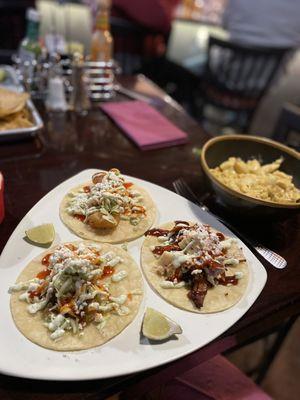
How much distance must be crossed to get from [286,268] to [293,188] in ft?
1.27

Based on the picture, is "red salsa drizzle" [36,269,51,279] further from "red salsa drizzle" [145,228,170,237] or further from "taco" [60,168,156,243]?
"red salsa drizzle" [145,228,170,237]

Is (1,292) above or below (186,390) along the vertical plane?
above

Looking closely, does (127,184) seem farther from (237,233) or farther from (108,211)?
(237,233)

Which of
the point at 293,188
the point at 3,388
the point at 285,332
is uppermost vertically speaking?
the point at 293,188

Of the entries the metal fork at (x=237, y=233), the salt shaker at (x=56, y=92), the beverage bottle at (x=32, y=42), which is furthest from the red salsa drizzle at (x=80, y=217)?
the beverage bottle at (x=32, y=42)

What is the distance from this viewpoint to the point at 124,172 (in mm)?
1658

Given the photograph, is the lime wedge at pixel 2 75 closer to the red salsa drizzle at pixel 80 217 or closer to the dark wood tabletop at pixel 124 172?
the dark wood tabletop at pixel 124 172

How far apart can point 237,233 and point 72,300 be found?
65cm

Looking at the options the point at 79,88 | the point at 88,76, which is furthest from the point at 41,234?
the point at 88,76

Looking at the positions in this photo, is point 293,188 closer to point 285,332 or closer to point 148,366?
point 285,332

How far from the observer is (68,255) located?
106 centimetres

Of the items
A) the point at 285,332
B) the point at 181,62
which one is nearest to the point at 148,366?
the point at 285,332

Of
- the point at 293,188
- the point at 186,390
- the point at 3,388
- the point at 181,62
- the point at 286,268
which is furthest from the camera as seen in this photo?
the point at 181,62

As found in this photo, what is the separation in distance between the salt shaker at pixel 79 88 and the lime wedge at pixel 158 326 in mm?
1465
